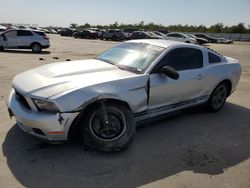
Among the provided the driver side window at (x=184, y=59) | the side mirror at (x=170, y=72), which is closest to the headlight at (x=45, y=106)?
the side mirror at (x=170, y=72)

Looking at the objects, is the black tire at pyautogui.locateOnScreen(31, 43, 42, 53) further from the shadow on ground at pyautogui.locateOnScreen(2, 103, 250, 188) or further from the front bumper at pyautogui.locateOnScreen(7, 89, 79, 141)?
the front bumper at pyautogui.locateOnScreen(7, 89, 79, 141)

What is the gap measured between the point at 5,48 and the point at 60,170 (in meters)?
16.6

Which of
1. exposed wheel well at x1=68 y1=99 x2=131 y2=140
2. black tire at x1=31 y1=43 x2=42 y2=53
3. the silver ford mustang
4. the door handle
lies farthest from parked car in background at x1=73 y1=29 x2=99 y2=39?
exposed wheel well at x1=68 y1=99 x2=131 y2=140

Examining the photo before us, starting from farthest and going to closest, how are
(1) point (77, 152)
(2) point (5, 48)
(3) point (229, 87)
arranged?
(2) point (5, 48)
(3) point (229, 87)
(1) point (77, 152)

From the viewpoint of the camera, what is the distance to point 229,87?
Answer: 249 inches

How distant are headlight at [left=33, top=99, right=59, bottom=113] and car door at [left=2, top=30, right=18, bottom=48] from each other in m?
15.7

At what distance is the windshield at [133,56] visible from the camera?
4.61 m

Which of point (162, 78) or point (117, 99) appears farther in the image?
point (162, 78)

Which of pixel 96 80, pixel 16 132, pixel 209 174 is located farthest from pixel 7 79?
pixel 209 174

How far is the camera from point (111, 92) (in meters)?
3.90

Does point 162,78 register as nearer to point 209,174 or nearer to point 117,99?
point 117,99

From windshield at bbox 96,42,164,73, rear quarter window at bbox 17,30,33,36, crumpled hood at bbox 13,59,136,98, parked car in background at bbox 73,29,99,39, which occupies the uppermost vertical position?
windshield at bbox 96,42,164,73

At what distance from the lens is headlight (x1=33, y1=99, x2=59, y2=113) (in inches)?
141

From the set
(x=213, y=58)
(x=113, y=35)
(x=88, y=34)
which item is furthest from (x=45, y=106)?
(x=88, y=34)
